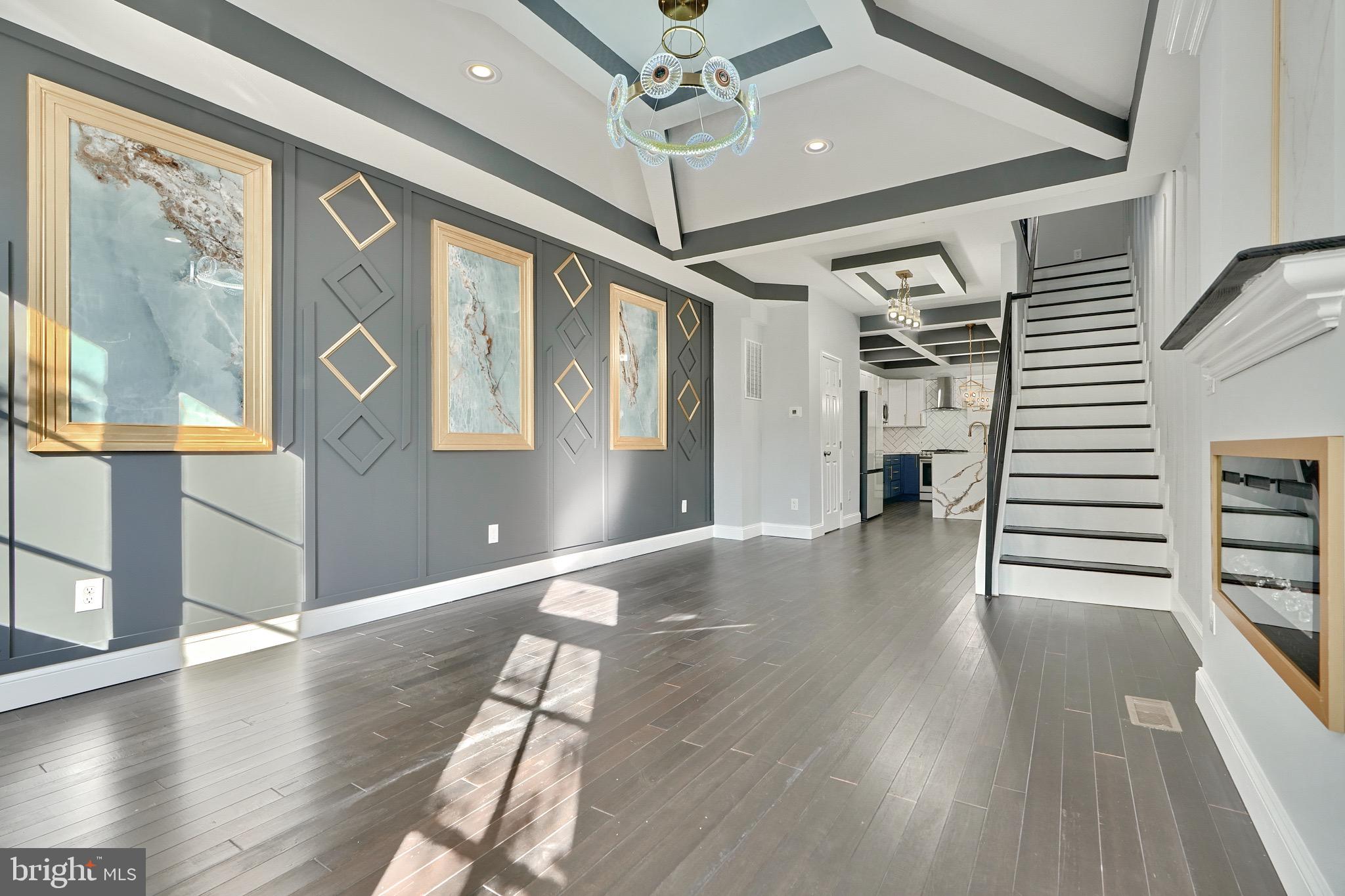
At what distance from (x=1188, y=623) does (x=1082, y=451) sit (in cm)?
180

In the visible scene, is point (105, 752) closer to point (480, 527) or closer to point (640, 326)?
point (480, 527)

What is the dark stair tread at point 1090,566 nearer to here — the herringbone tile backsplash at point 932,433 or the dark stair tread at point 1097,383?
the dark stair tread at point 1097,383

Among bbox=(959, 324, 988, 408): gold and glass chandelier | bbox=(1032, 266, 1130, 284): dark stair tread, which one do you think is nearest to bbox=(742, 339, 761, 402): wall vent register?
bbox=(1032, 266, 1130, 284): dark stair tread

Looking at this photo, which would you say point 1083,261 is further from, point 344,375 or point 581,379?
point 344,375

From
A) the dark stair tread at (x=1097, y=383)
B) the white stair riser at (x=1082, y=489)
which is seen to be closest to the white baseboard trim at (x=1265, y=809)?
the white stair riser at (x=1082, y=489)

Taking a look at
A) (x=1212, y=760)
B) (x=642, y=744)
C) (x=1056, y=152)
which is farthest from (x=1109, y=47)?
(x=642, y=744)

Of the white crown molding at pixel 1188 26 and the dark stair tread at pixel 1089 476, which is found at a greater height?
the white crown molding at pixel 1188 26

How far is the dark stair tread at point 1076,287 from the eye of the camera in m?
6.80

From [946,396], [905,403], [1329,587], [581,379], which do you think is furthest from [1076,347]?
[905,403]

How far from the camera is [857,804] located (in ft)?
5.92

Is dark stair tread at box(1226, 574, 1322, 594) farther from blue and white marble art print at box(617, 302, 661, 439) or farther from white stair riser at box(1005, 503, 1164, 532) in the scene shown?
blue and white marble art print at box(617, 302, 661, 439)

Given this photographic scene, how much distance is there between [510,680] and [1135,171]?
4.43 meters

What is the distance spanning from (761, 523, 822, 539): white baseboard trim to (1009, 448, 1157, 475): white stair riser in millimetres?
2423

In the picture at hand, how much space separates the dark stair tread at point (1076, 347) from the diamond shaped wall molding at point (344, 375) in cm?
594
